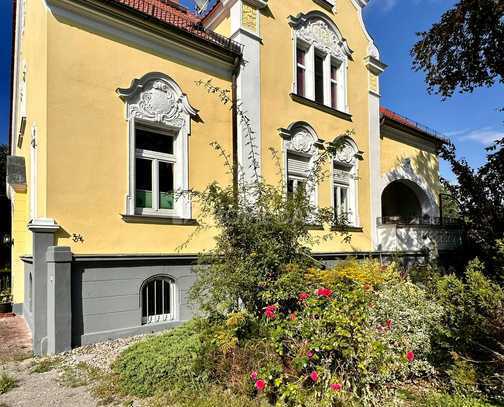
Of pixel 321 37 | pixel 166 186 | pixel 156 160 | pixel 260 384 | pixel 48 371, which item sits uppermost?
pixel 321 37

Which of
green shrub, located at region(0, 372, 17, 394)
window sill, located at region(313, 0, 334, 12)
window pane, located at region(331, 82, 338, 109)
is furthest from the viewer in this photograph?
window pane, located at region(331, 82, 338, 109)

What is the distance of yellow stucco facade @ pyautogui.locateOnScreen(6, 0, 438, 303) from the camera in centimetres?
639

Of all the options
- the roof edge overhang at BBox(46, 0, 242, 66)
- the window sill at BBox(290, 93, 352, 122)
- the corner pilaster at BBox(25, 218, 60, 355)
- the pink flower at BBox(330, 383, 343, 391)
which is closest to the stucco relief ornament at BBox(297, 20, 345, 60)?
the window sill at BBox(290, 93, 352, 122)

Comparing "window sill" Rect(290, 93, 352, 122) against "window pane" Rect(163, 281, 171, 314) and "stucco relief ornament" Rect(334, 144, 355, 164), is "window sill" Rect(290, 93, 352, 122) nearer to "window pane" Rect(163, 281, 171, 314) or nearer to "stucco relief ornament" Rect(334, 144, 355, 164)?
"stucco relief ornament" Rect(334, 144, 355, 164)

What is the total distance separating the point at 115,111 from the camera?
23.1ft

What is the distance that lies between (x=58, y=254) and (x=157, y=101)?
364 centimetres

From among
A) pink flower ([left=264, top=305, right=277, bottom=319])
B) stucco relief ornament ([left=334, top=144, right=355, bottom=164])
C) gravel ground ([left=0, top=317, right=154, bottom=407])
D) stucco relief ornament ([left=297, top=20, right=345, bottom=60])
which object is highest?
stucco relief ornament ([left=297, top=20, right=345, bottom=60])

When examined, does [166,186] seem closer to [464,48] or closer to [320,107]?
[320,107]

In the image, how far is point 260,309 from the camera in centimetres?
441

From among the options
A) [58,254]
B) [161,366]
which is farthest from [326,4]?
[161,366]

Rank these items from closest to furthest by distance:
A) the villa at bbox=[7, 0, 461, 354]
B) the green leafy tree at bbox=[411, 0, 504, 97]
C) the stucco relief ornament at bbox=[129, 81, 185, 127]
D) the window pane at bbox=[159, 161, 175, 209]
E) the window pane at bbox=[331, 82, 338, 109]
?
the villa at bbox=[7, 0, 461, 354], the stucco relief ornament at bbox=[129, 81, 185, 127], the window pane at bbox=[159, 161, 175, 209], the green leafy tree at bbox=[411, 0, 504, 97], the window pane at bbox=[331, 82, 338, 109]

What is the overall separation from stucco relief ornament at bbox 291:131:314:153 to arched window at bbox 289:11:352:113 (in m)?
1.18

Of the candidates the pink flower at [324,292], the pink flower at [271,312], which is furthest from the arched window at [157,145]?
the pink flower at [324,292]

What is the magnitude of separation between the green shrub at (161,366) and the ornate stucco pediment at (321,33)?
9.17m
